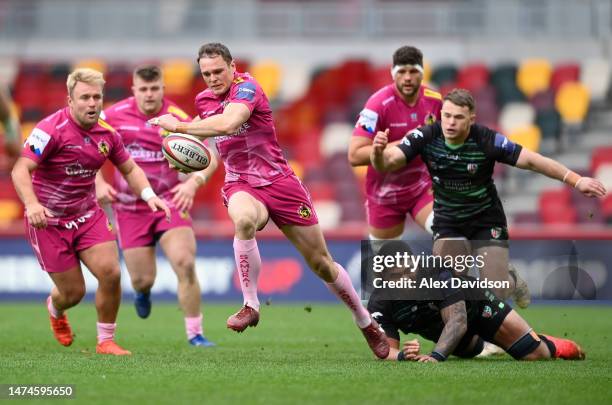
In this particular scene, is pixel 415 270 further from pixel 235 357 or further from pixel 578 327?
pixel 578 327

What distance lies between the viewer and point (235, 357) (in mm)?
9344

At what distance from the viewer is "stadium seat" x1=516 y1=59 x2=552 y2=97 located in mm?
22953

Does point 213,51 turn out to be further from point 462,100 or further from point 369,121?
point 369,121

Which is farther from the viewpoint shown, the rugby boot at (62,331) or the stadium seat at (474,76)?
the stadium seat at (474,76)

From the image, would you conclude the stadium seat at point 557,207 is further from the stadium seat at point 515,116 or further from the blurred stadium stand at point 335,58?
the stadium seat at point 515,116

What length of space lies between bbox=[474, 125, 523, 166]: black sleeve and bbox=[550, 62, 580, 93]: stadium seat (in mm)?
14101

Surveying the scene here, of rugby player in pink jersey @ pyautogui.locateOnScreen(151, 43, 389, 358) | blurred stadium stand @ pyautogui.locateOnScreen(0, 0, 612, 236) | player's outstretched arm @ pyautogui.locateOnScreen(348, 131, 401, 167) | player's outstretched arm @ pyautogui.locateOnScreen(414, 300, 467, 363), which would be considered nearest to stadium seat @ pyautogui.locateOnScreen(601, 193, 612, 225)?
blurred stadium stand @ pyautogui.locateOnScreen(0, 0, 612, 236)

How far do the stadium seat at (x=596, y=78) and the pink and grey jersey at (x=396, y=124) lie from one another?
12.9 meters

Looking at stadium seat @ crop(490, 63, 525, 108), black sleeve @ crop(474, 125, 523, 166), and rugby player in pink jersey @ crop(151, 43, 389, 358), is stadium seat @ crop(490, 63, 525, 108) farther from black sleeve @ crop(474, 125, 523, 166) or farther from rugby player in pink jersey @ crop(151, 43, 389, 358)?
rugby player in pink jersey @ crop(151, 43, 389, 358)

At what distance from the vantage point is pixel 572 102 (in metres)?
22.5

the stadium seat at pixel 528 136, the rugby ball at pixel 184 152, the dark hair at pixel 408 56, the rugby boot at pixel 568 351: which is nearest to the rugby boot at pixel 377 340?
the rugby boot at pixel 568 351

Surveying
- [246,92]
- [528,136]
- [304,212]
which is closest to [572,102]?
[528,136]

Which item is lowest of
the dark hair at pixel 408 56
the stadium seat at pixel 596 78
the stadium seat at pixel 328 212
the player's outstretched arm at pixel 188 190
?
the stadium seat at pixel 328 212

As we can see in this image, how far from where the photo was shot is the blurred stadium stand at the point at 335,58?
865 inches
